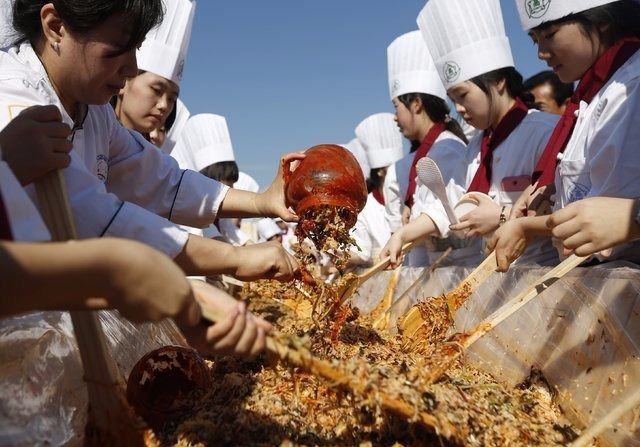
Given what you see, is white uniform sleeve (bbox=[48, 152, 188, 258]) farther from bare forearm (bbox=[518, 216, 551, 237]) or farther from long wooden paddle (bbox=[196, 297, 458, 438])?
bare forearm (bbox=[518, 216, 551, 237])

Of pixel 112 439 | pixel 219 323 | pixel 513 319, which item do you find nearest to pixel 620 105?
pixel 513 319

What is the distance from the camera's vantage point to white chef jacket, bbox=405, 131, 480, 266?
4.00 m

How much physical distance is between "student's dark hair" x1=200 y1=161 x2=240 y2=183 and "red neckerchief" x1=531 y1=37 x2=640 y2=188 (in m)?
3.63

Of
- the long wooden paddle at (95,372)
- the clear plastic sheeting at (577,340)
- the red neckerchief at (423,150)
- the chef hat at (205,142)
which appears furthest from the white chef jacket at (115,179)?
the chef hat at (205,142)

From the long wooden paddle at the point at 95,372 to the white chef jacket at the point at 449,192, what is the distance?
2.68 metres

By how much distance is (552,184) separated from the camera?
2805 millimetres

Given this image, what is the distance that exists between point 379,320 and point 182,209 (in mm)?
1245

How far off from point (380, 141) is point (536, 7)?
15.6 feet

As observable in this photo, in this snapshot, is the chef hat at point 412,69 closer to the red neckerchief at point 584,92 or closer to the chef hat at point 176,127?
the chef hat at point 176,127

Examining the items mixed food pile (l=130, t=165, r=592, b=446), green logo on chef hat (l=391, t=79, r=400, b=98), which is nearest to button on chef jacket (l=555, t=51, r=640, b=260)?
mixed food pile (l=130, t=165, r=592, b=446)

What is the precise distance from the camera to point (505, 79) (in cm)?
373

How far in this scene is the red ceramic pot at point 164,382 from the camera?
5.59 ft

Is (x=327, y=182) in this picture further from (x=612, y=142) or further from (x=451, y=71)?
(x=451, y=71)

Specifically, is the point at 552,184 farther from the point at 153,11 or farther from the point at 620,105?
the point at 153,11
